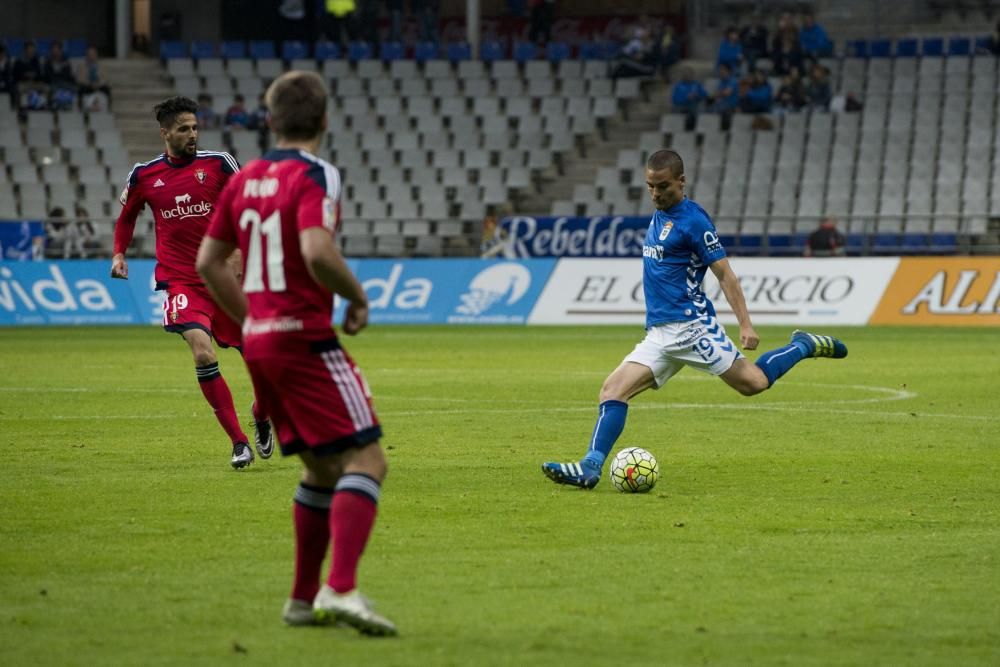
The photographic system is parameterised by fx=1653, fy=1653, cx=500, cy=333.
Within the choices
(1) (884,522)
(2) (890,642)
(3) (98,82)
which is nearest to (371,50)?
(3) (98,82)

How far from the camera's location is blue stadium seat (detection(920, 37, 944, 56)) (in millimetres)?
40250

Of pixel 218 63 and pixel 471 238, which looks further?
pixel 218 63

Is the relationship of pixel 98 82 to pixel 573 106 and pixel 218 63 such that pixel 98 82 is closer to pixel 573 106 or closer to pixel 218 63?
pixel 218 63

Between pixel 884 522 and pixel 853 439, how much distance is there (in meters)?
4.42

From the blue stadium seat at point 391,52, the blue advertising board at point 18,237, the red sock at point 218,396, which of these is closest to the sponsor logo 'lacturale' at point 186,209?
the red sock at point 218,396

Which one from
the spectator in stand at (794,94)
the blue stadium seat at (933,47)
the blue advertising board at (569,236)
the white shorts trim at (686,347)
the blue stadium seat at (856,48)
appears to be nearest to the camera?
the white shorts trim at (686,347)

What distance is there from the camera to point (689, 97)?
4003cm

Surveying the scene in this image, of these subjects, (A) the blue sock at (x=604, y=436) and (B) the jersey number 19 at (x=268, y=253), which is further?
(A) the blue sock at (x=604, y=436)

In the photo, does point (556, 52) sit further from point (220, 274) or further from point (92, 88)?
point (220, 274)

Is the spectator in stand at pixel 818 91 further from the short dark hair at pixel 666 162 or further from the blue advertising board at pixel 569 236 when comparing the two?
the short dark hair at pixel 666 162

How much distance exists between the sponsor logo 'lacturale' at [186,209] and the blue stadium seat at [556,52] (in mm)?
32202

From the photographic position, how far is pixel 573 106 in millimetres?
41906

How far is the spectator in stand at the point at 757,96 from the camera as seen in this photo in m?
39.1

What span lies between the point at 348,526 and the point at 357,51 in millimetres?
39023
